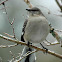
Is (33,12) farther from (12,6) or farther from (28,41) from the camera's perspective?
(12,6)

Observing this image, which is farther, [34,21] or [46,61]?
[46,61]

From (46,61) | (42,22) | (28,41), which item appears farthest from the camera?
(46,61)

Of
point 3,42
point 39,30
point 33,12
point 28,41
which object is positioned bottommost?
point 3,42

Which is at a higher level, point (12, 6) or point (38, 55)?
point (12, 6)

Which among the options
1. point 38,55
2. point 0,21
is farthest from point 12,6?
point 38,55

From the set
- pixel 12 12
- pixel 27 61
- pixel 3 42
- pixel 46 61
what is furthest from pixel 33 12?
pixel 12 12

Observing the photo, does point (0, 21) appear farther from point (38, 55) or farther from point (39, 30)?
point (39, 30)

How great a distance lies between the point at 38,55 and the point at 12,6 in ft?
7.86

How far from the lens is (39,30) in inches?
94.7

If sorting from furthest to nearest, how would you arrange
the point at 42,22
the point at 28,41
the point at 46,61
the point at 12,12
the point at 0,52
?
the point at 12,12
the point at 0,52
the point at 46,61
the point at 28,41
the point at 42,22

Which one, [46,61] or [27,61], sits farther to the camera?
[46,61]

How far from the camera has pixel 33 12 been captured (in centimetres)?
251

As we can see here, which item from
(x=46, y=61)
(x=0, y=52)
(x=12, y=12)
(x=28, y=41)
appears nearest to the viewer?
(x=28, y=41)

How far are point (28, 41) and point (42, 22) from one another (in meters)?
0.42
